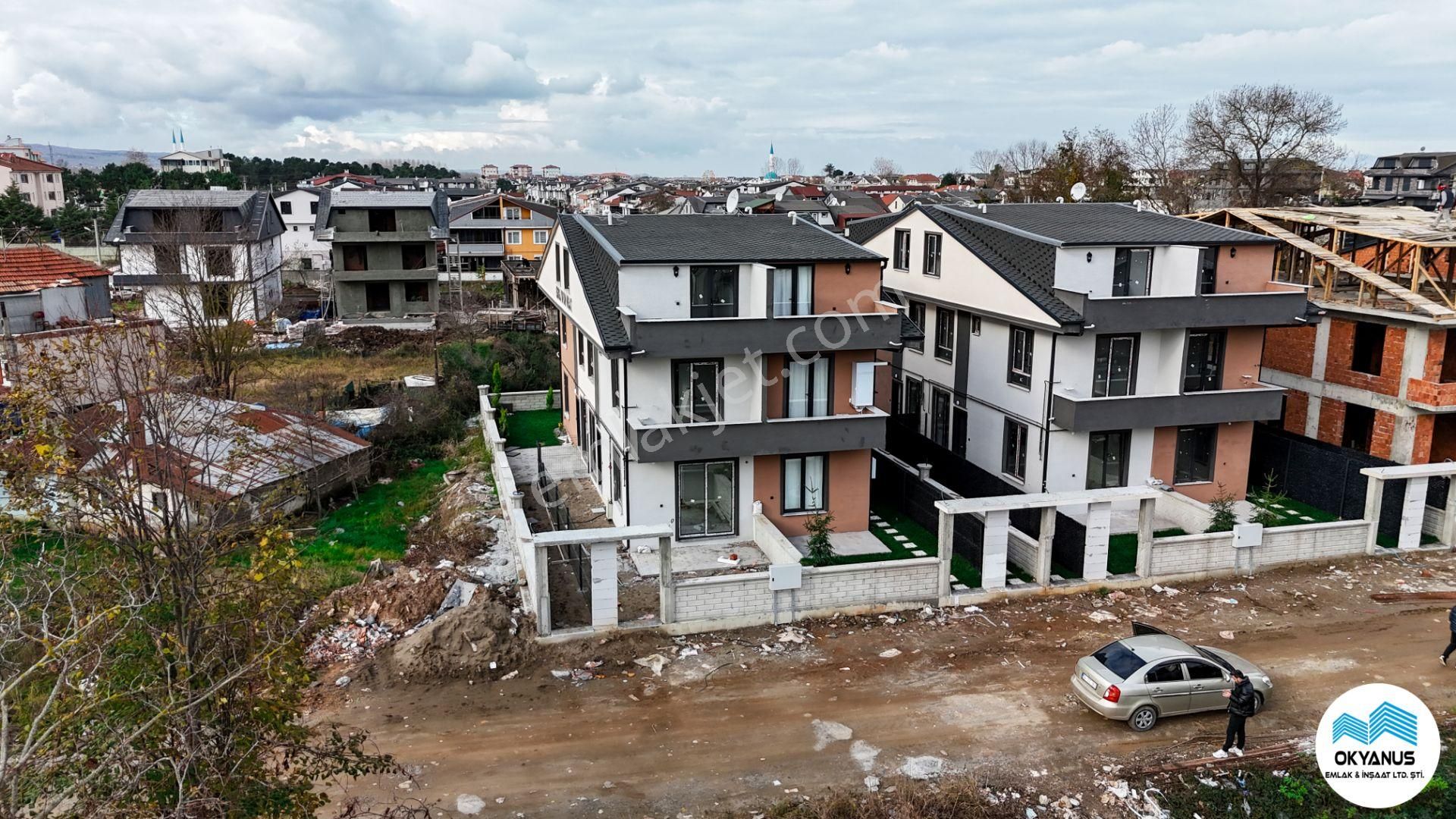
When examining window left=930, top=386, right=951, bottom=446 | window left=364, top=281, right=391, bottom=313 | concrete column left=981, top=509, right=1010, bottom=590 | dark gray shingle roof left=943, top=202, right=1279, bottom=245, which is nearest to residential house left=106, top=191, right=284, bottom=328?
window left=364, top=281, right=391, bottom=313

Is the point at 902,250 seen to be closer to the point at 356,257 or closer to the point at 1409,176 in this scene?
the point at 356,257

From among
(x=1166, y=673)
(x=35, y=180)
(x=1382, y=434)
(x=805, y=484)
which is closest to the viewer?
(x=1166, y=673)

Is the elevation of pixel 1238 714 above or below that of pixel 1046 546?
below

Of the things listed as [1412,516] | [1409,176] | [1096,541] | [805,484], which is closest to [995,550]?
[1096,541]

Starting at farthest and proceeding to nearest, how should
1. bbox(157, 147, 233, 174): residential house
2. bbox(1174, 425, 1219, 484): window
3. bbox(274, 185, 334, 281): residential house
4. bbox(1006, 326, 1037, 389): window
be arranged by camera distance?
bbox(157, 147, 233, 174): residential house < bbox(274, 185, 334, 281): residential house < bbox(1174, 425, 1219, 484): window < bbox(1006, 326, 1037, 389): window

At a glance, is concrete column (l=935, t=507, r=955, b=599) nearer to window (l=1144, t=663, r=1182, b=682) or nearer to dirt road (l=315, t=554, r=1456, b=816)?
dirt road (l=315, t=554, r=1456, b=816)

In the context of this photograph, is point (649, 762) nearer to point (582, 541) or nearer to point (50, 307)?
point (582, 541)

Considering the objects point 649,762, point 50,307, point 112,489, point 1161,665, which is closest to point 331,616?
point 649,762
